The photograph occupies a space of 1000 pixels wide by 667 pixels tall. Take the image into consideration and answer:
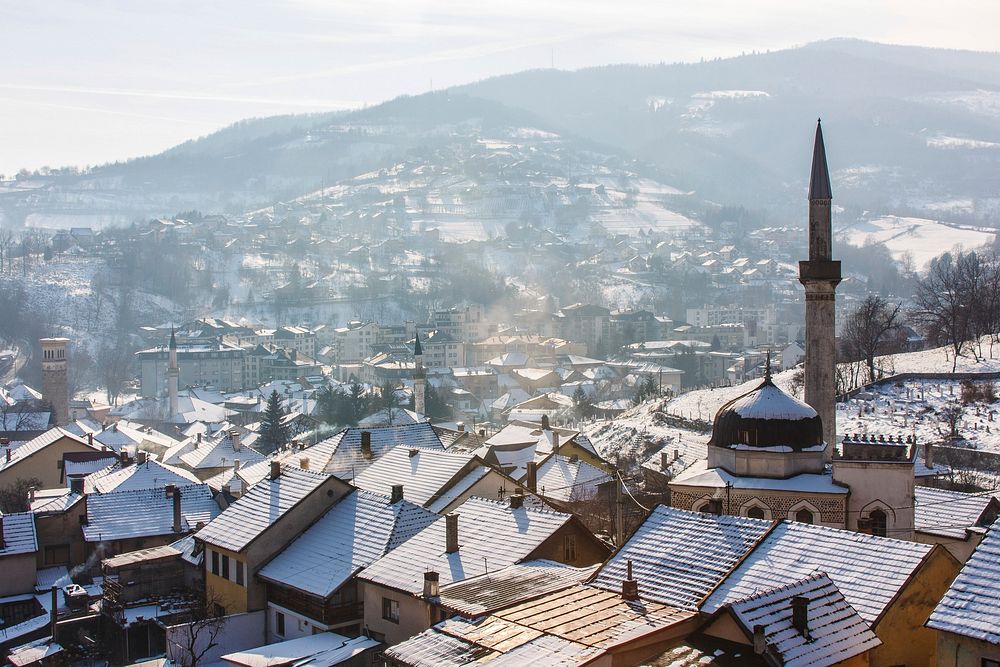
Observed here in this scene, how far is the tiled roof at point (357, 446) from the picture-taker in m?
29.8

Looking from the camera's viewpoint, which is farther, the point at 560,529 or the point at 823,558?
the point at 560,529

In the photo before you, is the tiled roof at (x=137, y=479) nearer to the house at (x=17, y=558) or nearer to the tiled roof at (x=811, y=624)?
the house at (x=17, y=558)

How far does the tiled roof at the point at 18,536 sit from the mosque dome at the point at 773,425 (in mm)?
16185

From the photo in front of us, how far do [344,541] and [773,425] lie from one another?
385 inches

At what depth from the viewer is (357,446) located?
3106cm

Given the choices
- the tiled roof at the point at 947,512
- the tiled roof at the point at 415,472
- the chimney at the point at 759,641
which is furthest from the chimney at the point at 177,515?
the chimney at the point at 759,641

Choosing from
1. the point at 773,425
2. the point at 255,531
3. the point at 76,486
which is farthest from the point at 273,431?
the point at 773,425

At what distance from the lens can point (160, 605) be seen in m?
22.9

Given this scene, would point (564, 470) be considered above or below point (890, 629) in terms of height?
below

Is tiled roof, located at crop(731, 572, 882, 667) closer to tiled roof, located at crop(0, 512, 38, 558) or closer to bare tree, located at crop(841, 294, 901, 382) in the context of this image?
tiled roof, located at crop(0, 512, 38, 558)

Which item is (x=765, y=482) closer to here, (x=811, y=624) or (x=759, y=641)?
(x=811, y=624)

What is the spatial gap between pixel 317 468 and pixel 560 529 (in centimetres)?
1297

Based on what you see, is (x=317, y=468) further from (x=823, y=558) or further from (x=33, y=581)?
(x=823, y=558)

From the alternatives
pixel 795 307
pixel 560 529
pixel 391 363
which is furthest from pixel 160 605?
pixel 795 307
